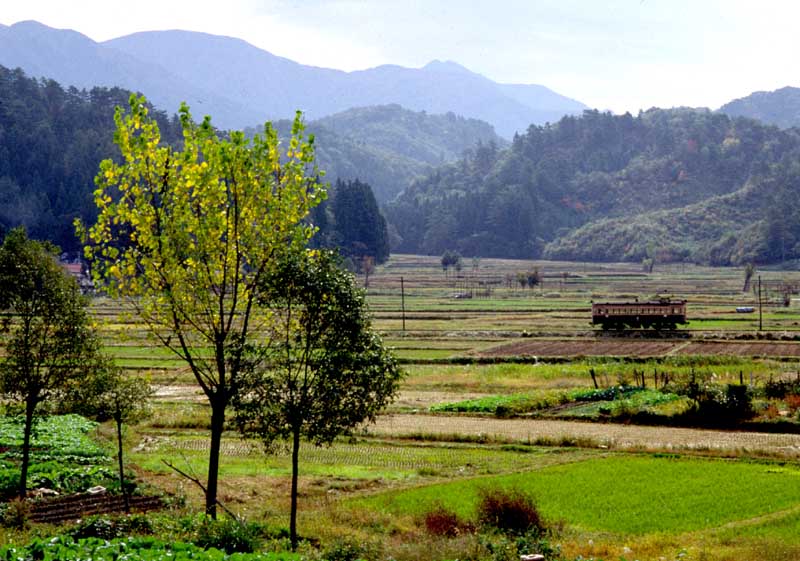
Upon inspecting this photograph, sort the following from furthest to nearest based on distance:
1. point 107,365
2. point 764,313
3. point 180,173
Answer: point 764,313, point 107,365, point 180,173

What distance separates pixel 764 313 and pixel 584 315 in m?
19.5

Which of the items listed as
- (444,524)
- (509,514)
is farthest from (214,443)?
(509,514)

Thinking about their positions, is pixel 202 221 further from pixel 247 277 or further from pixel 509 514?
pixel 509 514

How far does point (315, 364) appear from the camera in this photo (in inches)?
813

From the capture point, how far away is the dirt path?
36.0 m

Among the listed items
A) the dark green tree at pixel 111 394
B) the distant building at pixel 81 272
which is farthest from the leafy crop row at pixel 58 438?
the distant building at pixel 81 272

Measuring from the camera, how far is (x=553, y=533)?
75.7 feet

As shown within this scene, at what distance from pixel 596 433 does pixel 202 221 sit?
25.0 metres

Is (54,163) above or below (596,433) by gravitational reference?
above

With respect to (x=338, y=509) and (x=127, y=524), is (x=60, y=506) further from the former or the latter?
(x=338, y=509)

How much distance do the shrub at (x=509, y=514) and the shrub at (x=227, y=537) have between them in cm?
700

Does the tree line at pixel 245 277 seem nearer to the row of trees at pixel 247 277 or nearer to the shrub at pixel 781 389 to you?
the row of trees at pixel 247 277

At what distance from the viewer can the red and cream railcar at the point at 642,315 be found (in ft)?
269

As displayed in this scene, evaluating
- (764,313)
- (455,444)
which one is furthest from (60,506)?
(764,313)
